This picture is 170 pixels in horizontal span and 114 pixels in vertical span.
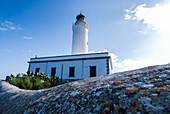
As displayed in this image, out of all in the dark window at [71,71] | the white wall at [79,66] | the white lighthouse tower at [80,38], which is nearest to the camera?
the white wall at [79,66]

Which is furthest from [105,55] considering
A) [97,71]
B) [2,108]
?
[2,108]

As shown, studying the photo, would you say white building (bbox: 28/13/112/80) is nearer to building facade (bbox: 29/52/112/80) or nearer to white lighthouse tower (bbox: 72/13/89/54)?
building facade (bbox: 29/52/112/80)

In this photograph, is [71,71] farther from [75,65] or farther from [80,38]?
[80,38]

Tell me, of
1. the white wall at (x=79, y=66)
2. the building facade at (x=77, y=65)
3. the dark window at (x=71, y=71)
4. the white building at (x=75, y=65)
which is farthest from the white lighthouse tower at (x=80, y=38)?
the dark window at (x=71, y=71)

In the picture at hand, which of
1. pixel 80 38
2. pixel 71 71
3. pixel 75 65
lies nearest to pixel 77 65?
pixel 75 65

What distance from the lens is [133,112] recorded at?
2.66 feet

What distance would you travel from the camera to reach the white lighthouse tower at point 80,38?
22469mm

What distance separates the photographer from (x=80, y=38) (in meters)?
23.0

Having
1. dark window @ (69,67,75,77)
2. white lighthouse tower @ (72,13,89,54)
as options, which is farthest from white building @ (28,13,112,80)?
white lighthouse tower @ (72,13,89,54)

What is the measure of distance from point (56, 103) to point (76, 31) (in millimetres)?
23158

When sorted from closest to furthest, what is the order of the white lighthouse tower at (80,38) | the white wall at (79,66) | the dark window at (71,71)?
the white wall at (79,66) < the dark window at (71,71) < the white lighthouse tower at (80,38)

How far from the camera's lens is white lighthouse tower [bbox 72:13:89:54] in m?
22.5

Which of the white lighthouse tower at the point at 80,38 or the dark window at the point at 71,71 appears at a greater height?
the white lighthouse tower at the point at 80,38

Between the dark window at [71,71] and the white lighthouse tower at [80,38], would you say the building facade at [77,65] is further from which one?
the white lighthouse tower at [80,38]
